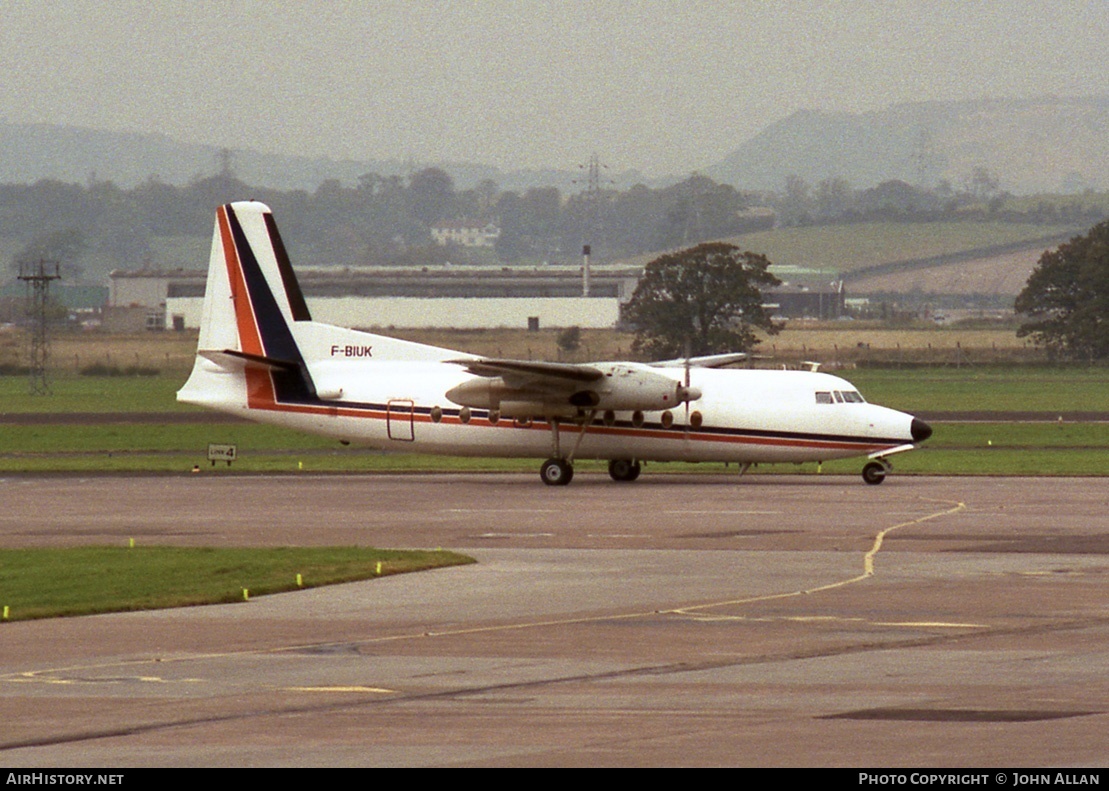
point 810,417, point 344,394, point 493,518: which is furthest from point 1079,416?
point 493,518

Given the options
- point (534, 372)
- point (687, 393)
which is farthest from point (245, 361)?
point (687, 393)

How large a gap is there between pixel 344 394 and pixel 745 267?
58.6 metres

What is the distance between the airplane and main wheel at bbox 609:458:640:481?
4 cm

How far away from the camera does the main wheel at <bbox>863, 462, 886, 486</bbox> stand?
4081 centimetres

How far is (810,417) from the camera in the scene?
4088 cm

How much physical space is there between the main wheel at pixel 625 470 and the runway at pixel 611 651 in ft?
33.3

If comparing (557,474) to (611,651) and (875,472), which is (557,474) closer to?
(875,472)

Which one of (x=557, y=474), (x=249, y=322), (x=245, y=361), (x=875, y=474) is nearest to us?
(x=875, y=474)

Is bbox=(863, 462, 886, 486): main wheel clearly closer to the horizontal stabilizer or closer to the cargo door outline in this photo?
the cargo door outline

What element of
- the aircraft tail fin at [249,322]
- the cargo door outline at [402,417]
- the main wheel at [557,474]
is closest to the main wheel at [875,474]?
the main wheel at [557,474]

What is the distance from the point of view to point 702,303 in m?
96.8

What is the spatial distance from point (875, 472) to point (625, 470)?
6.36 metres

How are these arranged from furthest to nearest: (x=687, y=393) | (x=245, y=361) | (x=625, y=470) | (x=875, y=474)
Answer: (x=625, y=470), (x=245, y=361), (x=875, y=474), (x=687, y=393)

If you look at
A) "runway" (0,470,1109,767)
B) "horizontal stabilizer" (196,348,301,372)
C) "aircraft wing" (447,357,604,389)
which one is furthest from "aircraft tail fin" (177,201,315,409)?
"runway" (0,470,1109,767)
